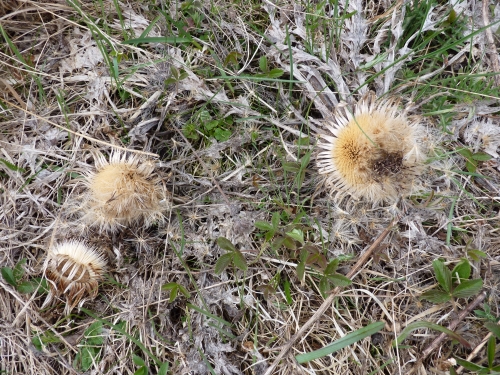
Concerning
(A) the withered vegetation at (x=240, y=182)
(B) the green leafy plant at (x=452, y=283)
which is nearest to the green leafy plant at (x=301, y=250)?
(A) the withered vegetation at (x=240, y=182)

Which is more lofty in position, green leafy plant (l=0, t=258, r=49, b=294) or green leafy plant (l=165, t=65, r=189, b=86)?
green leafy plant (l=165, t=65, r=189, b=86)

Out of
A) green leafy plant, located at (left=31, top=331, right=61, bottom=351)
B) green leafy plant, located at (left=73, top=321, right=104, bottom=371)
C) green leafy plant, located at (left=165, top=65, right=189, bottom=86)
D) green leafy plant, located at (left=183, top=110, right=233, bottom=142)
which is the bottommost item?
green leafy plant, located at (left=31, top=331, right=61, bottom=351)

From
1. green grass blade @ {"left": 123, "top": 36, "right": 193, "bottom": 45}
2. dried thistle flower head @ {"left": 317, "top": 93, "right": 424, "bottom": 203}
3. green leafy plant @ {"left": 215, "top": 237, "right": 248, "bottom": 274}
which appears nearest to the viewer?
dried thistle flower head @ {"left": 317, "top": 93, "right": 424, "bottom": 203}

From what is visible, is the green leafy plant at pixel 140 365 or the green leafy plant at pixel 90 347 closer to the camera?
the green leafy plant at pixel 140 365

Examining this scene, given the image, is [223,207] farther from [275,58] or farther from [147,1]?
[147,1]

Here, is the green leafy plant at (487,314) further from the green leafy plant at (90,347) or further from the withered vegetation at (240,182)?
the green leafy plant at (90,347)

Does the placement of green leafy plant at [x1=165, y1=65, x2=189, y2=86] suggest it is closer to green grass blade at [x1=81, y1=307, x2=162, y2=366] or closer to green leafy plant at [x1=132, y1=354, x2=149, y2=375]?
green grass blade at [x1=81, y1=307, x2=162, y2=366]

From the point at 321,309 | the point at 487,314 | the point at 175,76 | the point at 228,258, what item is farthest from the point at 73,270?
the point at 487,314

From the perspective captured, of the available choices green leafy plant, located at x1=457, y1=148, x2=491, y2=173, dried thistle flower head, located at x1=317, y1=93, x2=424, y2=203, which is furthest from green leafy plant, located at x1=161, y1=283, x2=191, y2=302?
green leafy plant, located at x1=457, y1=148, x2=491, y2=173
